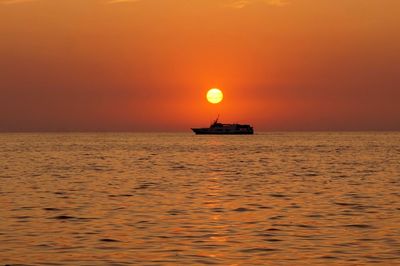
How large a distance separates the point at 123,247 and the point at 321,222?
347 inches

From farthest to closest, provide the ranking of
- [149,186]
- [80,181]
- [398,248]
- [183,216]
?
1. [80,181]
2. [149,186]
3. [183,216]
4. [398,248]

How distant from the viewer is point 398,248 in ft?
74.5

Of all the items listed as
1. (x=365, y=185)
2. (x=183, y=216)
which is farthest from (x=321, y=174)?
(x=183, y=216)

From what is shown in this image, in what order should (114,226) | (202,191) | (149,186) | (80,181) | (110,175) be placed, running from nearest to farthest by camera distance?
(114,226)
(202,191)
(149,186)
(80,181)
(110,175)

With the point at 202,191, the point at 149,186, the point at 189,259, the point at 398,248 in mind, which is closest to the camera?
the point at 189,259

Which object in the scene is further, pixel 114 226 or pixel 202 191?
pixel 202 191

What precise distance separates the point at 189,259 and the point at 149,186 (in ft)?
86.7

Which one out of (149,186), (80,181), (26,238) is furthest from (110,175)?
(26,238)

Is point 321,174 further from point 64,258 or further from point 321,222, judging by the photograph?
point 64,258

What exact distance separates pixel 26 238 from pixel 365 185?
91.6 feet

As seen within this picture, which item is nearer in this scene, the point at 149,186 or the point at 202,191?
the point at 202,191

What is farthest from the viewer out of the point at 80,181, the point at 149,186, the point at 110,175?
the point at 110,175

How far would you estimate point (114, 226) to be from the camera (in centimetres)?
2764

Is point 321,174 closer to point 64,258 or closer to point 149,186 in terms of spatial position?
point 149,186
